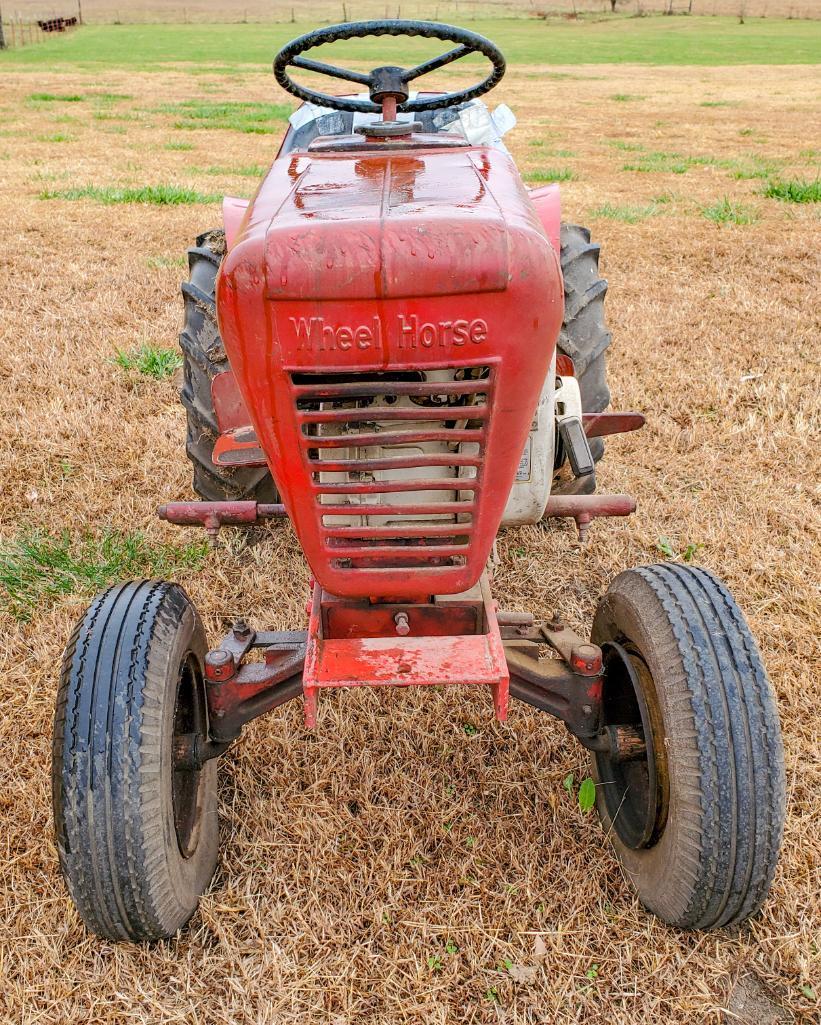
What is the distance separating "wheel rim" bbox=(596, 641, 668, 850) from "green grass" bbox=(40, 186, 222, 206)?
6.80 meters

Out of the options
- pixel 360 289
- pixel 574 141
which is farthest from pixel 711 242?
pixel 574 141

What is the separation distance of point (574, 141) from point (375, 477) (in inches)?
465

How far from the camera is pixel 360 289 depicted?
1.32m

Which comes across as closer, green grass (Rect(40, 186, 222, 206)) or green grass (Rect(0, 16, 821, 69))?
green grass (Rect(40, 186, 222, 206))

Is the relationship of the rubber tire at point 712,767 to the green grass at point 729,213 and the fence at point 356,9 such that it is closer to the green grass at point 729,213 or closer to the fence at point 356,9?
the green grass at point 729,213

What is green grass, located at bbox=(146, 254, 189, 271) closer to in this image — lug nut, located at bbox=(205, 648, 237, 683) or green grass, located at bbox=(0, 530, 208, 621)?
green grass, located at bbox=(0, 530, 208, 621)

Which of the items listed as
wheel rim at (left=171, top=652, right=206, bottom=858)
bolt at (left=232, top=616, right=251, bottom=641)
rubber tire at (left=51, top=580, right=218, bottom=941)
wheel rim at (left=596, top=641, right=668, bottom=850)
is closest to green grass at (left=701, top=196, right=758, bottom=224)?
wheel rim at (left=596, top=641, right=668, bottom=850)

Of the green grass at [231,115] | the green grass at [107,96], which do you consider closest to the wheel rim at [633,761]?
the green grass at [231,115]

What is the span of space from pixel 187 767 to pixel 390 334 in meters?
1.13

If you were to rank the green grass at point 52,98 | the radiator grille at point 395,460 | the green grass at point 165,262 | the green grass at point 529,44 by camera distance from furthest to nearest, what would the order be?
the green grass at point 529,44
the green grass at point 52,98
the green grass at point 165,262
the radiator grille at point 395,460

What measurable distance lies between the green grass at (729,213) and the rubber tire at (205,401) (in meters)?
5.36

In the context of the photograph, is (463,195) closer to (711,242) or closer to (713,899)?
(713,899)

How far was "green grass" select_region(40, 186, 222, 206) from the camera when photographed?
7609 millimetres

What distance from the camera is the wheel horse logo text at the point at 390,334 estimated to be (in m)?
1.35
